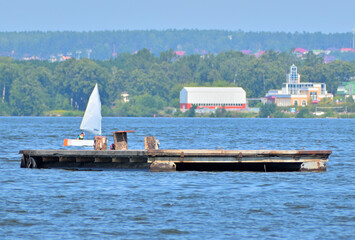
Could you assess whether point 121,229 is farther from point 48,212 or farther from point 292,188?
point 292,188

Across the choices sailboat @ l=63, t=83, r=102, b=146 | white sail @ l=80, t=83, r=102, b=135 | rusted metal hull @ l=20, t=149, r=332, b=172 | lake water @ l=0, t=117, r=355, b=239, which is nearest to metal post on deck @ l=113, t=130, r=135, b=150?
rusted metal hull @ l=20, t=149, r=332, b=172

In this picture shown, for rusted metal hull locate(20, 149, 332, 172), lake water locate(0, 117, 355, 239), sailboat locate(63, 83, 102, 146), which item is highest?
sailboat locate(63, 83, 102, 146)

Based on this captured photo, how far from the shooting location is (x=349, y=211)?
3484cm

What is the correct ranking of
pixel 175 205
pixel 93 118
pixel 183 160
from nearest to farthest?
pixel 175 205 → pixel 183 160 → pixel 93 118

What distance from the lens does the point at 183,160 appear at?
48312mm

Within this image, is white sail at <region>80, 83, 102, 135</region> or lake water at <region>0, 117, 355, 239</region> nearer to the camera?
lake water at <region>0, 117, 355, 239</region>

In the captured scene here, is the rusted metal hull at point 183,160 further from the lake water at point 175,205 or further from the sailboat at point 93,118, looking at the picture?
the sailboat at point 93,118

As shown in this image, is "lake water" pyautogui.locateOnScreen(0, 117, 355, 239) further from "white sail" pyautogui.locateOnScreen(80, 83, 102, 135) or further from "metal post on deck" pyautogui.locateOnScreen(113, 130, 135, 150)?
"white sail" pyautogui.locateOnScreen(80, 83, 102, 135)

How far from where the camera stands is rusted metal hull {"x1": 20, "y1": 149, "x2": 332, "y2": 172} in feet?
157

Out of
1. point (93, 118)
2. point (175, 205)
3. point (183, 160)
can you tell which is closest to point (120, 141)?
point (183, 160)

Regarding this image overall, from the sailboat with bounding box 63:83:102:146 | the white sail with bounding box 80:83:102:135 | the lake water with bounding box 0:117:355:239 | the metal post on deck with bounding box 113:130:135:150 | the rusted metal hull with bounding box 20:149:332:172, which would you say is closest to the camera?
the lake water with bounding box 0:117:355:239

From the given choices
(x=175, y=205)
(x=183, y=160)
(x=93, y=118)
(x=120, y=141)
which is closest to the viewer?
(x=175, y=205)

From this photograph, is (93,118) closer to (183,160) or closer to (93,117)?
(93,117)

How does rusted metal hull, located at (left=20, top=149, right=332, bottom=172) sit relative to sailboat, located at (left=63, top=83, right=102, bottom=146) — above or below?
below
